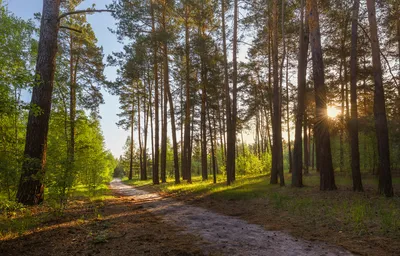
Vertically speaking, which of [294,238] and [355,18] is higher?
[355,18]

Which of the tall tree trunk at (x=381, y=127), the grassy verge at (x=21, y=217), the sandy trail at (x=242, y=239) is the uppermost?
the tall tree trunk at (x=381, y=127)

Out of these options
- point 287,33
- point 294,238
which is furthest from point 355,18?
point 294,238

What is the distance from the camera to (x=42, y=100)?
7.75m

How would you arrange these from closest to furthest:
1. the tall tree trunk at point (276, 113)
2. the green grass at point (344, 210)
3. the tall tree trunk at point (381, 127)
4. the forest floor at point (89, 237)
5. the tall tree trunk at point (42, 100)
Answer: the forest floor at point (89, 237)
the green grass at point (344, 210)
the tall tree trunk at point (42, 100)
the tall tree trunk at point (381, 127)
the tall tree trunk at point (276, 113)

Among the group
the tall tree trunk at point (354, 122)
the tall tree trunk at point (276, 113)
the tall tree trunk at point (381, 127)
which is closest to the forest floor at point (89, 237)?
the tall tree trunk at point (381, 127)

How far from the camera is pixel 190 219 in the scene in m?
7.51

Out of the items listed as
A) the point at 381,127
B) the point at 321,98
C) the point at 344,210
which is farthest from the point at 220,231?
the point at 321,98

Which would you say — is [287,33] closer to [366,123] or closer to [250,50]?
[250,50]

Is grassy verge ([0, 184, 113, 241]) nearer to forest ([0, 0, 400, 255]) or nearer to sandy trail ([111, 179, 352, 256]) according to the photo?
forest ([0, 0, 400, 255])

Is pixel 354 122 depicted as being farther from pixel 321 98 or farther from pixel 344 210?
pixel 344 210

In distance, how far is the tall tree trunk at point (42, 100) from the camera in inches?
289

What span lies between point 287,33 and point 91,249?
17.5 m

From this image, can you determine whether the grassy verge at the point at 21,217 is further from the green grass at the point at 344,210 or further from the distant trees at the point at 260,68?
the green grass at the point at 344,210

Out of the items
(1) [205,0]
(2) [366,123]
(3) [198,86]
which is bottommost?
(2) [366,123]
